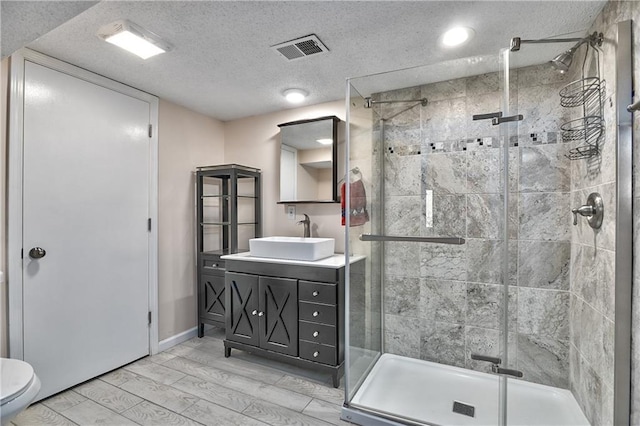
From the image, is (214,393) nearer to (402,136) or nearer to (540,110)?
(402,136)

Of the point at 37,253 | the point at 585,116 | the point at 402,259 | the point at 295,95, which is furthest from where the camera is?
the point at 295,95

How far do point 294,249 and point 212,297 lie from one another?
113cm

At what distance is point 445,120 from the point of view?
2.12 m

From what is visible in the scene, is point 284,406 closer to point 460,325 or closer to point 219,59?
point 460,325

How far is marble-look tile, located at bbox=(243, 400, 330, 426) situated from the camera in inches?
70.4

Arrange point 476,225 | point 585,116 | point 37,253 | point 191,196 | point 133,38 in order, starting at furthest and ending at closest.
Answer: point 191,196
point 476,225
point 37,253
point 133,38
point 585,116

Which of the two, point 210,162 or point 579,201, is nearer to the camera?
point 579,201

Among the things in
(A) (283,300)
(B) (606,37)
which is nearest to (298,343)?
(A) (283,300)

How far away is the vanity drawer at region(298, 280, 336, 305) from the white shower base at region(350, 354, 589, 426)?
0.61m

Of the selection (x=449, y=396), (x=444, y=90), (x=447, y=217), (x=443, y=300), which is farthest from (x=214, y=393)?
(x=444, y=90)

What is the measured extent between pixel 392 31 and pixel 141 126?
2102 mm

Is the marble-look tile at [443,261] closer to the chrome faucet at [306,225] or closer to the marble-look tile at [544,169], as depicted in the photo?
the marble-look tile at [544,169]

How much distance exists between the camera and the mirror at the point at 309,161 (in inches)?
110

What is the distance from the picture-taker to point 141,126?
256 centimetres
